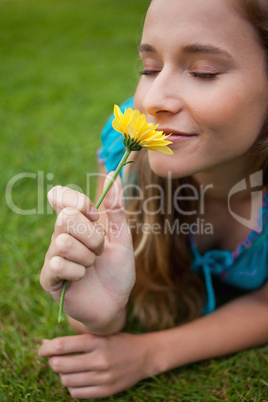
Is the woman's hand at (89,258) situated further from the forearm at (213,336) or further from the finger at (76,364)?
the forearm at (213,336)

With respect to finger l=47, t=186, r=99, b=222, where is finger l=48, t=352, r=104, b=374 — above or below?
below

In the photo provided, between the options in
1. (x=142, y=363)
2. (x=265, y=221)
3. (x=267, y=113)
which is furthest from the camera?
(x=265, y=221)

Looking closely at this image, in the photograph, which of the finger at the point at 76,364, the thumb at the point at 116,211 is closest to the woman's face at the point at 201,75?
the thumb at the point at 116,211

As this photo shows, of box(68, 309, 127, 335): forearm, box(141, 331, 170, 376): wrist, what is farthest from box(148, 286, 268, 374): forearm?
box(68, 309, 127, 335): forearm

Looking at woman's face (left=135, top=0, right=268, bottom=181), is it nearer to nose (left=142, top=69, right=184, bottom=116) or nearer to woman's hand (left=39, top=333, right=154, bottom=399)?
nose (left=142, top=69, right=184, bottom=116)

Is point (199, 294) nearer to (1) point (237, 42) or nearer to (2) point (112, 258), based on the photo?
(2) point (112, 258)

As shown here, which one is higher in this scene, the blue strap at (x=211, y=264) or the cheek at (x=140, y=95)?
the cheek at (x=140, y=95)

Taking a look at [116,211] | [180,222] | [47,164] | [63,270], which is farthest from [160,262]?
[47,164]

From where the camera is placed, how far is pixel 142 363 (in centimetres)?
133

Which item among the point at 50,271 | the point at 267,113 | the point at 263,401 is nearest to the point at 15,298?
the point at 50,271

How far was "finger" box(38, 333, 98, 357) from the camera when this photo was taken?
132cm

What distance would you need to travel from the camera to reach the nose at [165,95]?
1.10m

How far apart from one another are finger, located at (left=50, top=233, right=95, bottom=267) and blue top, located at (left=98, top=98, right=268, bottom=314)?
0.57m

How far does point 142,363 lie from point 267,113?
785 mm
